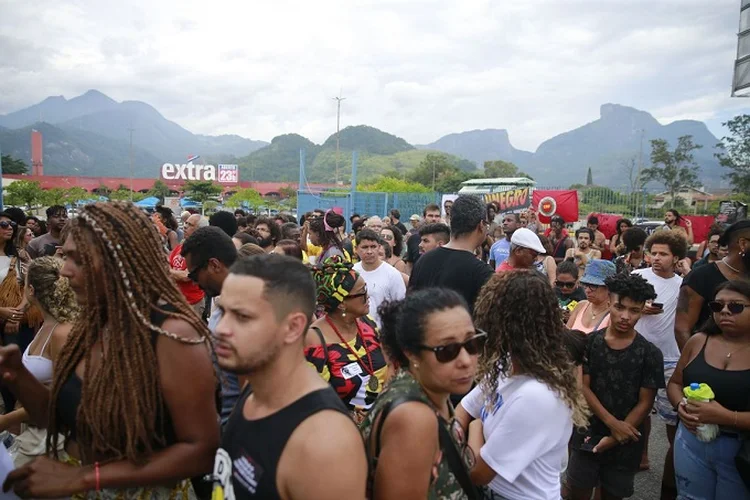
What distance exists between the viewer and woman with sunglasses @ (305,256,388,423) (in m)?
2.92

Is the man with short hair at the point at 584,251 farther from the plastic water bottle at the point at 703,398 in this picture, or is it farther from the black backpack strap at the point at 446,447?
the black backpack strap at the point at 446,447

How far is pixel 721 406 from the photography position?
106 inches

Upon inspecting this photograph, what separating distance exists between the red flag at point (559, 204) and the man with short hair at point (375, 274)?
8.50 metres

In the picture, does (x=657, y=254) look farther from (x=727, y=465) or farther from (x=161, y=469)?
(x=161, y=469)

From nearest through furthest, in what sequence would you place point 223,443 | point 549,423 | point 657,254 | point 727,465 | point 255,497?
point 255,497 < point 223,443 < point 549,423 < point 727,465 < point 657,254

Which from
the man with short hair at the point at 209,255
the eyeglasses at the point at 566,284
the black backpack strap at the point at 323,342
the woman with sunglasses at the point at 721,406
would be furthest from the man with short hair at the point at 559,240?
the man with short hair at the point at 209,255

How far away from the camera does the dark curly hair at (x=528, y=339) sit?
2.09 metres

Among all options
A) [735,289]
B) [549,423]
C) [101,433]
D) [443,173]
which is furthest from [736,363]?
[443,173]

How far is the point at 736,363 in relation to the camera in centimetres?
282

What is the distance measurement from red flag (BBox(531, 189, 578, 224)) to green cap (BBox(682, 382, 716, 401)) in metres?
10.1

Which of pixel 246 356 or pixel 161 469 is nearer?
pixel 246 356

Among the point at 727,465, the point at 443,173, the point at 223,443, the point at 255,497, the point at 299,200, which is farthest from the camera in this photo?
the point at 443,173

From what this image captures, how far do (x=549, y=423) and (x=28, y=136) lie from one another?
242 m

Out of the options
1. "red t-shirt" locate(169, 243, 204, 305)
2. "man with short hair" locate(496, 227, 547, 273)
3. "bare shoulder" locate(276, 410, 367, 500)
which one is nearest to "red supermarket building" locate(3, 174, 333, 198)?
"red t-shirt" locate(169, 243, 204, 305)
